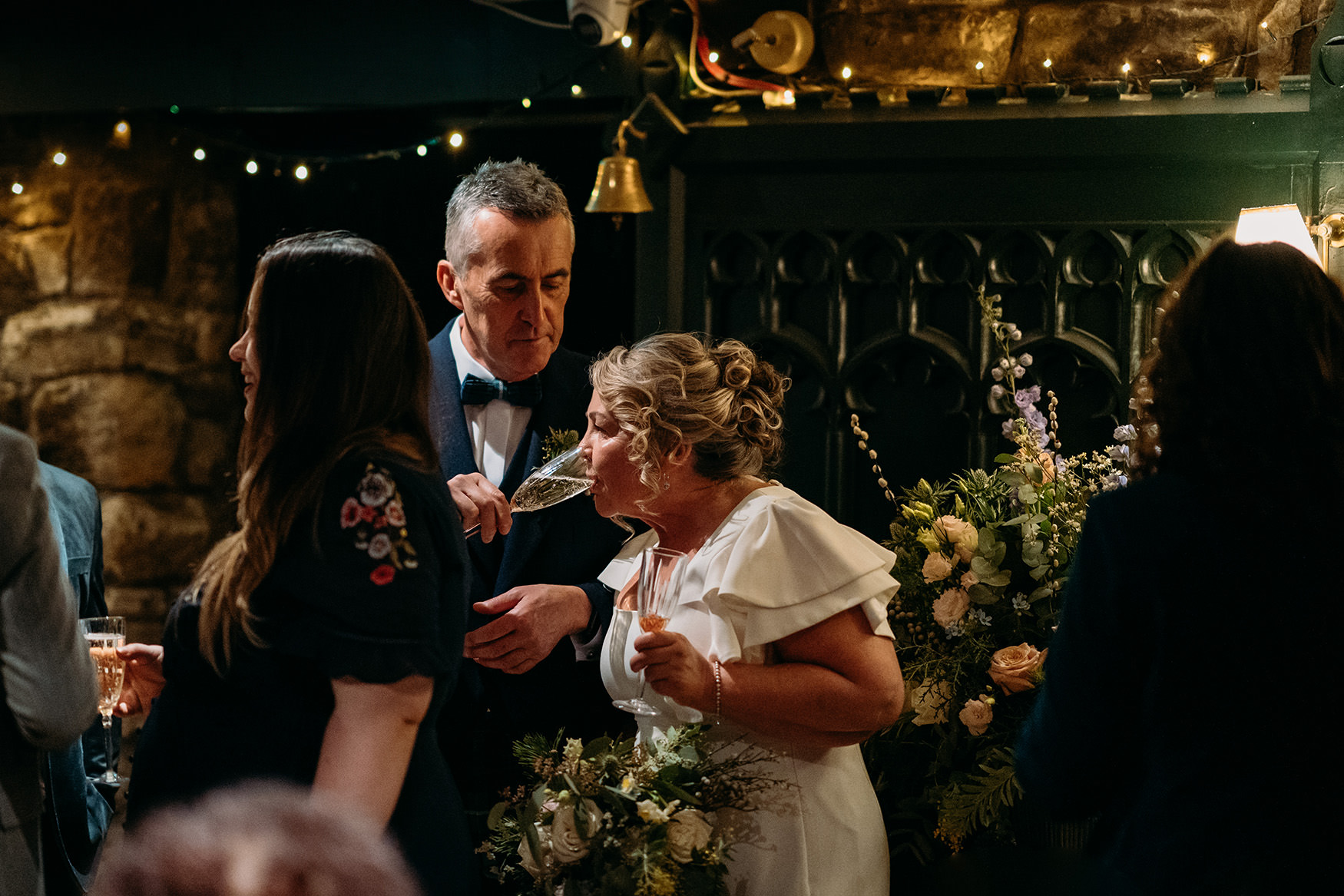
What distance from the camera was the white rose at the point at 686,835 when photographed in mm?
1822

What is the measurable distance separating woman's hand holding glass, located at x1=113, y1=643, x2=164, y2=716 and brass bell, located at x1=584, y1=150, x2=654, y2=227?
1.88m

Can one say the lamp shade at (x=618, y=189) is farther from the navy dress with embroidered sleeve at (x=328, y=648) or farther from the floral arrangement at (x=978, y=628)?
the navy dress with embroidered sleeve at (x=328, y=648)

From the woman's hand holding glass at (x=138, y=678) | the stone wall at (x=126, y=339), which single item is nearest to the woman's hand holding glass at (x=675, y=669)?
the woman's hand holding glass at (x=138, y=678)

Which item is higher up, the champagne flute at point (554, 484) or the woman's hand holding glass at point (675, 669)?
the champagne flute at point (554, 484)

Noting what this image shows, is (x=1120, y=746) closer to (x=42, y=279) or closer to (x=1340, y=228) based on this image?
(x=1340, y=228)

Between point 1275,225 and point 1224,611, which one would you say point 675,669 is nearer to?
point 1224,611

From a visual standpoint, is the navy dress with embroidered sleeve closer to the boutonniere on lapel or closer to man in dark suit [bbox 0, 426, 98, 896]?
man in dark suit [bbox 0, 426, 98, 896]

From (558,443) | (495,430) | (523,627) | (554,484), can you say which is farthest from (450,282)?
(523,627)

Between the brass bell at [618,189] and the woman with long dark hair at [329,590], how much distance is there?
1872mm

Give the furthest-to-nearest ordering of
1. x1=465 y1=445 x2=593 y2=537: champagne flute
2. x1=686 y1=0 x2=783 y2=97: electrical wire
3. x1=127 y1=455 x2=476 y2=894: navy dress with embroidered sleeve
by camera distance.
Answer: x1=686 y1=0 x2=783 y2=97: electrical wire
x1=465 y1=445 x2=593 y2=537: champagne flute
x1=127 y1=455 x2=476 y2=894: navy dress with embroidered sleeve

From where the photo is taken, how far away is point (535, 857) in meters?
1.91

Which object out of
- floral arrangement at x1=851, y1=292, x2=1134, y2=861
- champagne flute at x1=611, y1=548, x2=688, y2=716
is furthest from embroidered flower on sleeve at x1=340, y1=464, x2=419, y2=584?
floral arrangement at x1=851, y1=292, x2=1134, y2=861

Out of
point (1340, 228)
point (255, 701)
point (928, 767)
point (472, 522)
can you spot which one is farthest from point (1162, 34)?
point (255, 701)

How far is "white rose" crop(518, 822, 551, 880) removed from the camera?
1.88 metres
